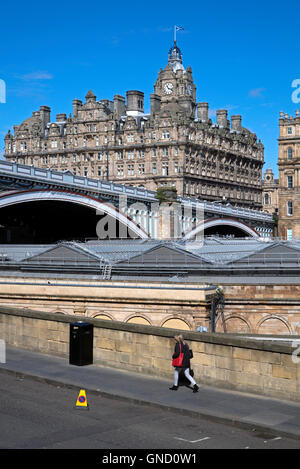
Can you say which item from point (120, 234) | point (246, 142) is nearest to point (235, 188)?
point (246, 142)

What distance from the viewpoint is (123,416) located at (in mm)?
13797

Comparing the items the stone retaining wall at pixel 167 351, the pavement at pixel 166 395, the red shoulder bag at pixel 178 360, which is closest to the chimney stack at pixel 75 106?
the stone retaining wall at pixel 167 351

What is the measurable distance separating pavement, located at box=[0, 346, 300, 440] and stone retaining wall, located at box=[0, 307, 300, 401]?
26 cm

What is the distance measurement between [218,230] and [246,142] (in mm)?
38130

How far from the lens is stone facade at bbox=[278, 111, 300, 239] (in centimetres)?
9688

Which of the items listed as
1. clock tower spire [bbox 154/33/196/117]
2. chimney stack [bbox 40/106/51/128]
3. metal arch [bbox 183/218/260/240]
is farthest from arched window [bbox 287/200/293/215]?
chimney stack [bbox 40/106/51/128]

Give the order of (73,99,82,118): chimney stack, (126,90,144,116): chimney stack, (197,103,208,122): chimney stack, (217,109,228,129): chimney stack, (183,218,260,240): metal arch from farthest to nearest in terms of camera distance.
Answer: (217,109,228,129): chimney stack
(197,103,208,122): chimney stack
(126,90,144,116): chimney stack
(73,99,82,118): chimney stack
(183,218,260,240): metal arch

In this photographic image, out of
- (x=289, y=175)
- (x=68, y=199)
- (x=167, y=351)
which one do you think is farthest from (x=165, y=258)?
(x=289, y=175)

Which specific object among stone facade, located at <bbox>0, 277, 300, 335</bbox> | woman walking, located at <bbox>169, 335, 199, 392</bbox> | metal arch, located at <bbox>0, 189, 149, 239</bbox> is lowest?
woman walking, located at <bbox>169, 335, 199, 392</bbox>

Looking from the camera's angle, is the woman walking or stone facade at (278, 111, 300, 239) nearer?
the woman walking

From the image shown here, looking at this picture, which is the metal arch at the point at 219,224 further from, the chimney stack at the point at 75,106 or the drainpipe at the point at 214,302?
the chimney stack at the point at 75,106

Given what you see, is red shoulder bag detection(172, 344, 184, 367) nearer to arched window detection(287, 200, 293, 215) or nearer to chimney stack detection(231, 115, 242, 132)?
arched window detection(287, 200, 293, 215)

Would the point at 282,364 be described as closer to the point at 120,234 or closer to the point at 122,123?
the point at 120,234

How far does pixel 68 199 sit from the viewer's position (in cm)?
5481
